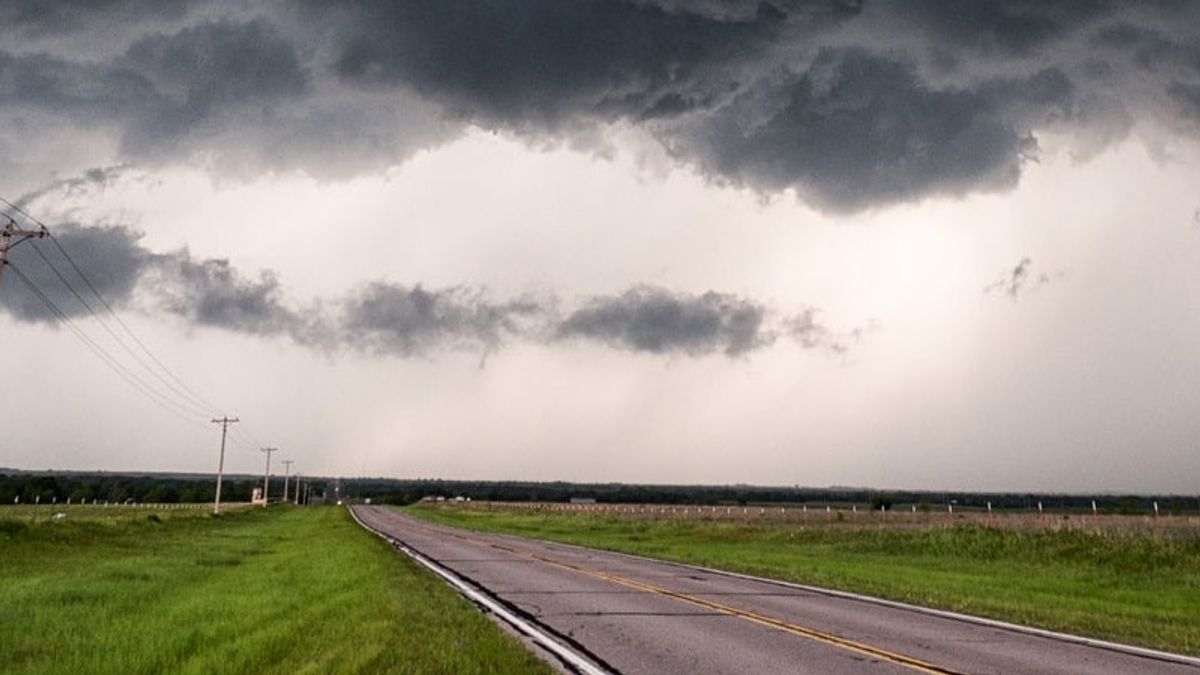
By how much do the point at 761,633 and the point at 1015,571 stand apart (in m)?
17.9

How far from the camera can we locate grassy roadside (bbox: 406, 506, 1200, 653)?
15.8 m

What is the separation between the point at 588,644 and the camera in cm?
1192

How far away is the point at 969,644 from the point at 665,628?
442cm

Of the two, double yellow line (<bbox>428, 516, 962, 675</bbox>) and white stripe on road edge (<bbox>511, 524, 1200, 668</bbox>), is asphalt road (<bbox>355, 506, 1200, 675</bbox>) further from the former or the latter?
white stripe on road edge (<bbox>511, 524, 1200, 668</bbox>)

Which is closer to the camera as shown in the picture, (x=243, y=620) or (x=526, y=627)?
(x=526, y=627)

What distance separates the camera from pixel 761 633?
12867 mm

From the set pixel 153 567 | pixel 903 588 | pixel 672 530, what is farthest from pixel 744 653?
pixel 672 530

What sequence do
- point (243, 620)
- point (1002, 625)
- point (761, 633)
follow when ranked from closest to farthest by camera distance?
point (761, 633) → point (243, 620) → point (1002, 625)

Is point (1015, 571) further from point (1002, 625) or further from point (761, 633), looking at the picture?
point (761, 633)

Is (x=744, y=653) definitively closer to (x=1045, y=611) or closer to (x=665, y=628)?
(x=665, y=628)

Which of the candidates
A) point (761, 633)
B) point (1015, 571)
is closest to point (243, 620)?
point (761, 633)

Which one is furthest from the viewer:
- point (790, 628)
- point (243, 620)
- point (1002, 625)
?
point (1002, 625)

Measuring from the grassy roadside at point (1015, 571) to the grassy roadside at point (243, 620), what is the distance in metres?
9.89

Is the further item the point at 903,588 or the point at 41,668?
the point at 903,588
